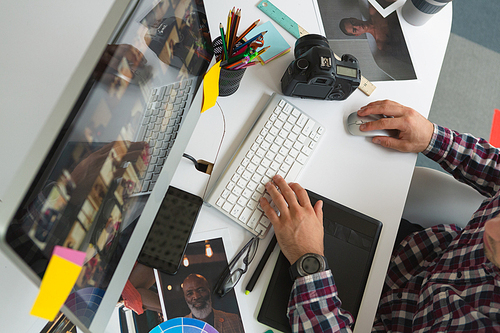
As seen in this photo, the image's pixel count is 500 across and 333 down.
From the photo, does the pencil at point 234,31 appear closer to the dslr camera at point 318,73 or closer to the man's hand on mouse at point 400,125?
the dslr camera at point 318,73

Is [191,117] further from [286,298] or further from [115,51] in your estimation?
[286,298]

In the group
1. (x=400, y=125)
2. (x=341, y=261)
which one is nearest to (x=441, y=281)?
(x=341, y=261)

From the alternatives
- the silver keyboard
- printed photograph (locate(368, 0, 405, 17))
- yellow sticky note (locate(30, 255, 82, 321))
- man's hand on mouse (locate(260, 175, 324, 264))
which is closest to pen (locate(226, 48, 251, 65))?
the silver keyboard

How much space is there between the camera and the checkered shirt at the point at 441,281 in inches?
24.7

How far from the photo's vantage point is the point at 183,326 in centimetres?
60

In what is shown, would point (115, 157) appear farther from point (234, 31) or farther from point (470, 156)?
point (470, 156)

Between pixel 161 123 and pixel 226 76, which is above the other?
pixel 226 76

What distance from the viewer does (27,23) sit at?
43 centimetres

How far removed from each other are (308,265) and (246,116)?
386mm

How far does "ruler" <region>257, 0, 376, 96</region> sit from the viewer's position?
866 mm

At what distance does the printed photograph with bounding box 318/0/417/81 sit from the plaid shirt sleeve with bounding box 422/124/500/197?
0.70 feet

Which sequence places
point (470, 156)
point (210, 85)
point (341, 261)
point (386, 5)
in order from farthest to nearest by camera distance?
1. point (386, 5)
2. point (470, 156)
3. point (341, 261)
4. point (210, 85)

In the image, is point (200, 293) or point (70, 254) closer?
point (70, 254)

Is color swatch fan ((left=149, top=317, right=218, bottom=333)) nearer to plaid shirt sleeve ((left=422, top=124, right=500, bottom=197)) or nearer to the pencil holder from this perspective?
the pencil holder
